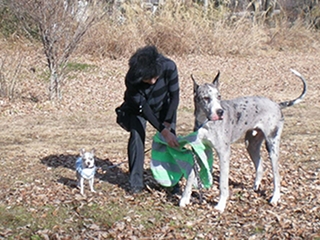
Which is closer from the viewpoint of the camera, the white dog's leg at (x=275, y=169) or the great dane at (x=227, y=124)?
the great dane at (x=227, y=124)

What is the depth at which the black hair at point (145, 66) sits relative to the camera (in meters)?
5.85

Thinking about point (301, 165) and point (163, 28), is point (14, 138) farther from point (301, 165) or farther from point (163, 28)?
point (163, 28)

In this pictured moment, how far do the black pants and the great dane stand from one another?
0.57 m

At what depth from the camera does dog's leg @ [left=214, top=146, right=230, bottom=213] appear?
6086mm

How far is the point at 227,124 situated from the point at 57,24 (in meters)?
5.98

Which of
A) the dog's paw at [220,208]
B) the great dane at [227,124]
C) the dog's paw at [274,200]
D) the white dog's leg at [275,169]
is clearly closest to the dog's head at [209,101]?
the great dane at [227,124]

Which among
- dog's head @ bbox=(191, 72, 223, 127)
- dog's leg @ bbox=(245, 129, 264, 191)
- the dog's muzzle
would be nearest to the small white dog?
dog's head @ bbox=(191, 72, 223, 127)

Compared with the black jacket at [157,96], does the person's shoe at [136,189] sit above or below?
below

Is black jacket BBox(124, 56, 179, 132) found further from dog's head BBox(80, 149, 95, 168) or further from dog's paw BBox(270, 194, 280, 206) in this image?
dog's paw BBox(270, 194, 280, 206)

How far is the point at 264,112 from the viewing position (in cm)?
636

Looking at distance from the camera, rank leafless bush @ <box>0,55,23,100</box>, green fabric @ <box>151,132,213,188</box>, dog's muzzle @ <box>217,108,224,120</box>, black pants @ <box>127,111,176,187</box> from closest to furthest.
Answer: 1. dog's muzzle @ <box>217,108,224,120</box>
2. green fabric @ <box>151,132,213,188</box>
3. black pants @ <box>127,111,176,187</box>
4. leafless bush @ <box>0,55,23,100</box>

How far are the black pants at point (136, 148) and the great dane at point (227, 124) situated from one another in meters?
0.57

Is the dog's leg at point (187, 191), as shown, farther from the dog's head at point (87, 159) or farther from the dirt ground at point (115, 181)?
the dog's head at point (87, 159)

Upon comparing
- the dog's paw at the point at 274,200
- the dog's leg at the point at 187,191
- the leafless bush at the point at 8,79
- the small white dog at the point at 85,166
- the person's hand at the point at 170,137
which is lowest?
the leafless bush at the point at 8,79
